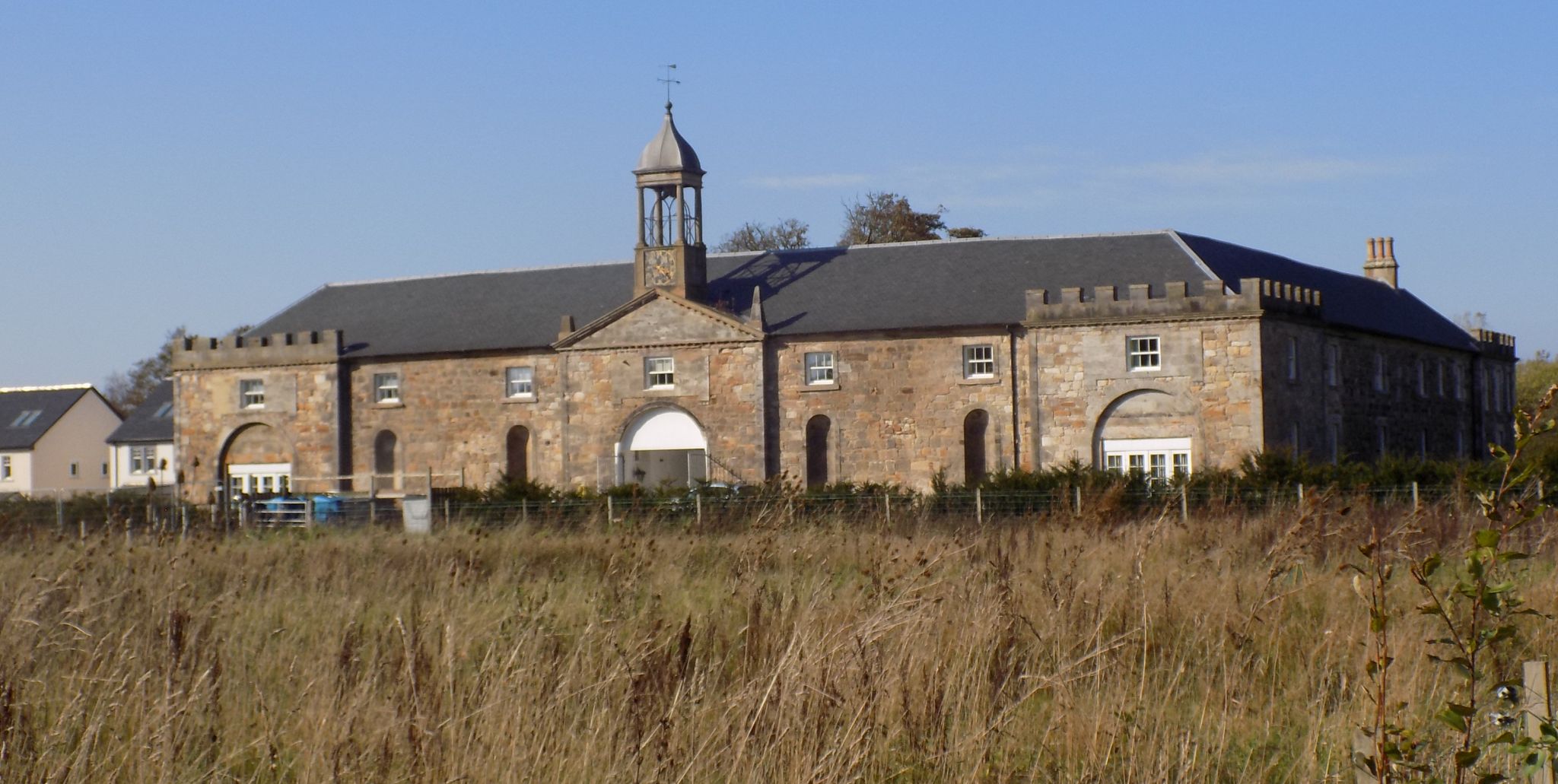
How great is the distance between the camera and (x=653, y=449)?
146 ft

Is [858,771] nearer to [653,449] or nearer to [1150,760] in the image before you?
[1150,760]

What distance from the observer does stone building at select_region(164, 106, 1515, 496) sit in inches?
1604

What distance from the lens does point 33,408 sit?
7350 cm

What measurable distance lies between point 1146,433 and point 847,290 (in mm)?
9056

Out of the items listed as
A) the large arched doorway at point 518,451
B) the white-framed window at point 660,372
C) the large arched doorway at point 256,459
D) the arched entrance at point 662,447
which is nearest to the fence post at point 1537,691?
the arched entrance at point 662,447

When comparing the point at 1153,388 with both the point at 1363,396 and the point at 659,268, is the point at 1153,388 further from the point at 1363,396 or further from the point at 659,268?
the point at 659,268

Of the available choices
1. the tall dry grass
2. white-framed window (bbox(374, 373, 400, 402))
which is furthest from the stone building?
the tall dry grass

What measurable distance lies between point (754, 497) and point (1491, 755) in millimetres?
16527

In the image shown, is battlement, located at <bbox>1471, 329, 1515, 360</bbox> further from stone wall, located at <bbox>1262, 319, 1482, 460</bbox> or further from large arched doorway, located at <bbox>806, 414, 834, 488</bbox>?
large arched doorway, located at <bbox>806, 414, 834, 488</bbox>

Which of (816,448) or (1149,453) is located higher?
(816,448)

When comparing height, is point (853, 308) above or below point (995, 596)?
above

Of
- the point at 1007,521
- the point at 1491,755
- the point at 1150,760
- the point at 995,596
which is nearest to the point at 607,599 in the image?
the point at 995,596

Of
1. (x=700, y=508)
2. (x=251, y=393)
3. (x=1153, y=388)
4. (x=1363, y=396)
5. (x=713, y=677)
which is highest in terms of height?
(x=251, y=393)

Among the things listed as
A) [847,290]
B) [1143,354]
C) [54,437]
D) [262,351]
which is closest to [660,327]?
[847,290]
